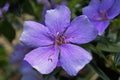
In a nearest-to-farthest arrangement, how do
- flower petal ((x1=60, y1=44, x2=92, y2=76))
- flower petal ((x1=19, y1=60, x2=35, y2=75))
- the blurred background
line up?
flower petal ((x1=60, y1=44, x2=92, y2=76)) → the blurred background → flower petal ((x1=19, y1=60, x2=35, y2=75))

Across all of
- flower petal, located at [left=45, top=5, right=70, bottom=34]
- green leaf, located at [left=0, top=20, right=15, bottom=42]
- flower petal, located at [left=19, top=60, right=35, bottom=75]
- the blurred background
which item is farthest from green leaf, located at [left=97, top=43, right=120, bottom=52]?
green leaf, located at [left=0, top=20, right=15, bottom=42]

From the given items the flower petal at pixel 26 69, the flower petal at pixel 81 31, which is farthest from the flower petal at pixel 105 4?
the flower petal at pixel 26 69

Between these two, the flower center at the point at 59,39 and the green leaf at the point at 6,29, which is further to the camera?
the green leaf at the point at 6,29

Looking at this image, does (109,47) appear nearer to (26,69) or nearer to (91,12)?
(91,12)

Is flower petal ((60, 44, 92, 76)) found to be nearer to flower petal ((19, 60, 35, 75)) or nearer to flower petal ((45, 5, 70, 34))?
flower petal ((45, 5, 70, 34))

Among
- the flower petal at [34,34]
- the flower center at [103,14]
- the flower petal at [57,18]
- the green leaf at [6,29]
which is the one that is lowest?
the green leaf at [6,29]

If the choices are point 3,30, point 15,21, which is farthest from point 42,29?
point 15,21

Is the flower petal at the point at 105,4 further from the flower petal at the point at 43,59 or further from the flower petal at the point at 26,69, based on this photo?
the flower petal at the point at 26,69
